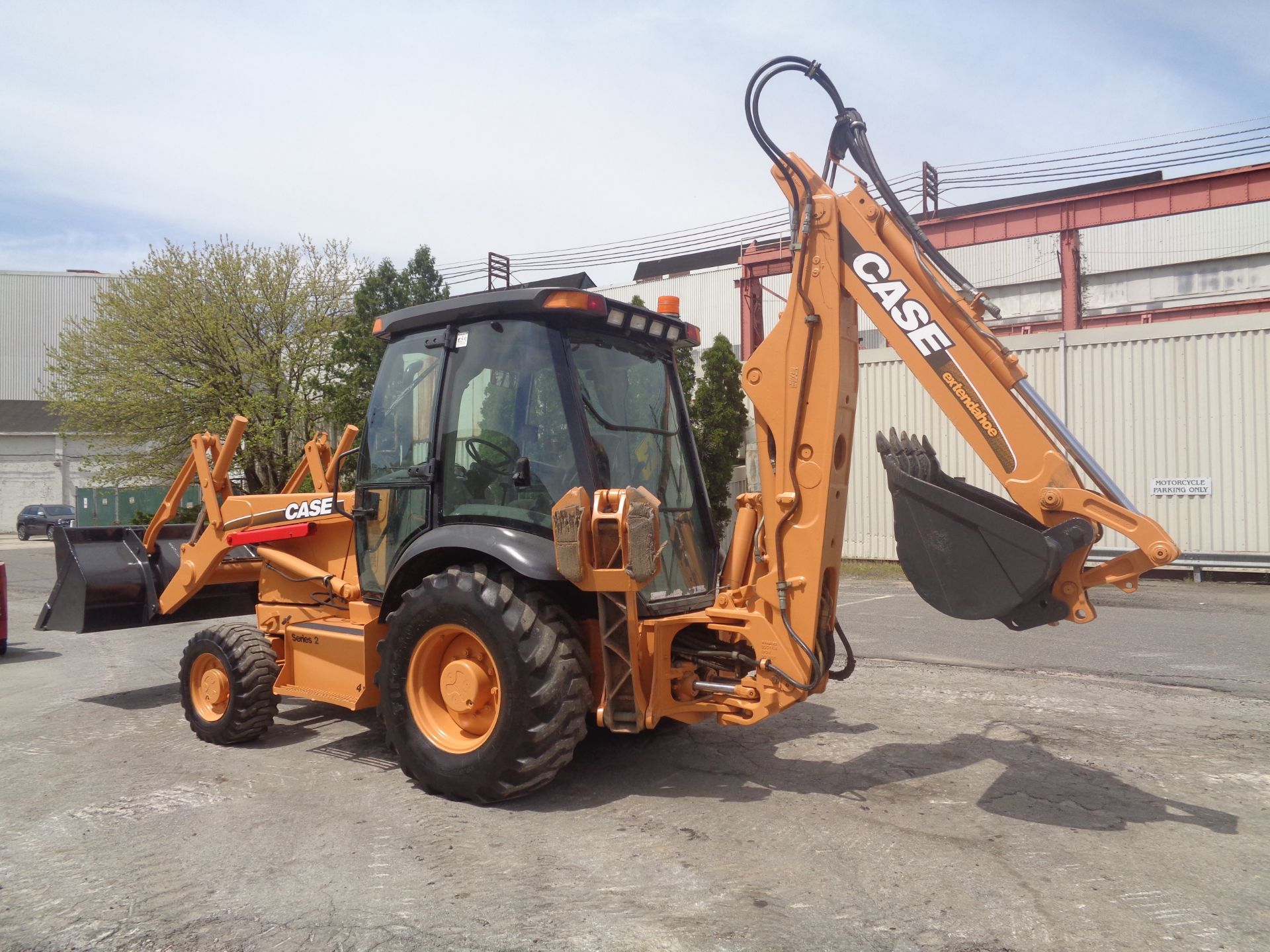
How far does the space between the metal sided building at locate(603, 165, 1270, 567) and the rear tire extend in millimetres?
5715

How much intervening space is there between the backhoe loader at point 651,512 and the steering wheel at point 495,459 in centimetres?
1

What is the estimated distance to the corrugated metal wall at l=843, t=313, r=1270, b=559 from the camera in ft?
48.2

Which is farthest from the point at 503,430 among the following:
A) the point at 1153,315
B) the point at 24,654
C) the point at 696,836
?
the point at 1153,315

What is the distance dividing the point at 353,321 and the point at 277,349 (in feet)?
8.95

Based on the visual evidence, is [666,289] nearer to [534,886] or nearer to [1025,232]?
[1025,232]

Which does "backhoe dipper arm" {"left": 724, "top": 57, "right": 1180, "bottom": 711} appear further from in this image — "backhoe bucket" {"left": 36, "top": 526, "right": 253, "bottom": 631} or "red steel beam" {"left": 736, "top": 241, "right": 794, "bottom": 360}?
"red steel beam" {"left": 736, "top": 241, "right": 794, "bottom": 360}


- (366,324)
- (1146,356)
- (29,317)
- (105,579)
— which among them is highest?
(29,317)

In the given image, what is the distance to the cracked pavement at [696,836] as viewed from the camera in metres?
3.35

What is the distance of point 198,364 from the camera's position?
23109 millimetres

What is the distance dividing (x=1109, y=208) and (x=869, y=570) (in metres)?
12.2

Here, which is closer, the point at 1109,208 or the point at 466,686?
the point at 466,686

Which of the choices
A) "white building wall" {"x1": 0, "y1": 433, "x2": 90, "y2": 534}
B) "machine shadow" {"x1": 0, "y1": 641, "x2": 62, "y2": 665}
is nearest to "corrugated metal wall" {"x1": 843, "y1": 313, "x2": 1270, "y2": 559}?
"machine shadow" {"x1": 0, "y1": 641, "x2": 62, "y2": 665}

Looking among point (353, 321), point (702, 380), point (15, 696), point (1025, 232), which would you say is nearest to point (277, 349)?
point (353, 321)

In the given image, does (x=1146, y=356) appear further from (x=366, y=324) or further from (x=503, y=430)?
(x=366, y=324)
